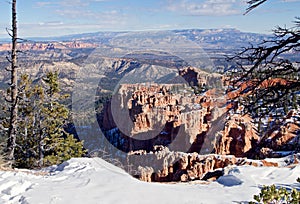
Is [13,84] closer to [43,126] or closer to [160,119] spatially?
[43,126]

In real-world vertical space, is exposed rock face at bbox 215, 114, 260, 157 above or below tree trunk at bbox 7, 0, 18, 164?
below

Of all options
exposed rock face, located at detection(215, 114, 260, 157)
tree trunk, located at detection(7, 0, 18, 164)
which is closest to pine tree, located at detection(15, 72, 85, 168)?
tree trunk, located at detection(7, 0, 18, 164)

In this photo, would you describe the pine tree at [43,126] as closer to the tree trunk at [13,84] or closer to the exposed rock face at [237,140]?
the tree trunk at [13,84]

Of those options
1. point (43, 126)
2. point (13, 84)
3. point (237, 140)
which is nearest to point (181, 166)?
point (43, 126)

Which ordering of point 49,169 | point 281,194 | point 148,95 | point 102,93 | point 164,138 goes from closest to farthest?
point 281,194
point 49,169
point 164,138
point 148,95
point 102,93

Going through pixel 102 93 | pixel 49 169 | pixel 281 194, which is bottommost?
pixel 102 93

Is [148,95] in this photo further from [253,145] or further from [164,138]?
[253,145]

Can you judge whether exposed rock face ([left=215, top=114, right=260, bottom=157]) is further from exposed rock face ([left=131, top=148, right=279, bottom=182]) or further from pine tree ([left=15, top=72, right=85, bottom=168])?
pine tree ([left=15, top=72, right=85, bottom=168])

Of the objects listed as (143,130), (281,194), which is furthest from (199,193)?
(143,130)
